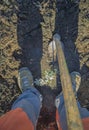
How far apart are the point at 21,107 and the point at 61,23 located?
3.32 feet

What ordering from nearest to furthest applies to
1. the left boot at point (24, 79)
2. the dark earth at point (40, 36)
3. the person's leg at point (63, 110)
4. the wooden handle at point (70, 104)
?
the wooden handle at point (70, 104), the person's leg at point (63, 110), the left boot at point (24, 79), the dark earth at point (40, 36)

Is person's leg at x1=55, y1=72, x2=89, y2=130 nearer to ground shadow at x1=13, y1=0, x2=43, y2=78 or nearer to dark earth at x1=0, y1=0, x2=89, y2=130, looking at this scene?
dark earth at x1=0, y1=0, x2=89, y2=130

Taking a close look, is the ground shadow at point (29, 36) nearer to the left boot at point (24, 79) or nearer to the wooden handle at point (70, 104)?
the left boot at point (24, 79)

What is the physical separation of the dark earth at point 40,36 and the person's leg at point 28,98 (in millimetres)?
93

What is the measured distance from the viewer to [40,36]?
272 cm

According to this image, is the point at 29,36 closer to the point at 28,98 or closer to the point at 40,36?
the point at 40,36

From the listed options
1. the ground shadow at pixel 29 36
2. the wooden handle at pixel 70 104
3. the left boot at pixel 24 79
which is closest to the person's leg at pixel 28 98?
the left boot at pixel 24 79

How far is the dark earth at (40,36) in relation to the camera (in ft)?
8.71

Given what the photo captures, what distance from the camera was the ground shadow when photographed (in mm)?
2695

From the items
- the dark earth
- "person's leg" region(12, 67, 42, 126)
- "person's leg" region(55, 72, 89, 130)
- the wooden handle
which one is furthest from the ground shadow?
the wooden handle

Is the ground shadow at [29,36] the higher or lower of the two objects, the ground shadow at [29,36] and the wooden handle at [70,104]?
the higher

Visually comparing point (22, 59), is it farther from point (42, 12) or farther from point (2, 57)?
point (42, 12)

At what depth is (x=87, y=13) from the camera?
2.73m

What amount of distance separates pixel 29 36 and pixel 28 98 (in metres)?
0.70
